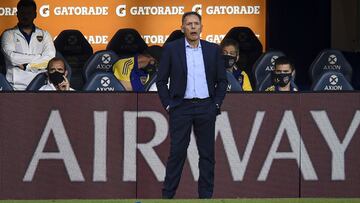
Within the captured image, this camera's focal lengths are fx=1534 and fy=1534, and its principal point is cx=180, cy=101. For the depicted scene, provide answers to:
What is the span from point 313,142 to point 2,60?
15.1ft

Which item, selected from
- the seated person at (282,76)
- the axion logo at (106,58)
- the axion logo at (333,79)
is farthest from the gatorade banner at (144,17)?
the seated person at (282,76)

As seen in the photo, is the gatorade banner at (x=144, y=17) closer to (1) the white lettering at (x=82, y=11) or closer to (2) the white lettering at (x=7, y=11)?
(1) the white lettering at (x=82, y=11)

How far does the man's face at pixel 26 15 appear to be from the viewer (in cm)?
1677

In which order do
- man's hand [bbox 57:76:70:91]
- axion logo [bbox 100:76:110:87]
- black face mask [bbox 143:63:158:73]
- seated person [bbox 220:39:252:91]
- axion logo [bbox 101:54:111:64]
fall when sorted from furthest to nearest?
axion logo [bbox 101:54:111:64] < black face mask [bbox 143:63:158:73] < seated person [bbox 220:39:252:91] < axion logo [bbox 100:76:110:87] < man's hand [bbox 57:76:70:91]

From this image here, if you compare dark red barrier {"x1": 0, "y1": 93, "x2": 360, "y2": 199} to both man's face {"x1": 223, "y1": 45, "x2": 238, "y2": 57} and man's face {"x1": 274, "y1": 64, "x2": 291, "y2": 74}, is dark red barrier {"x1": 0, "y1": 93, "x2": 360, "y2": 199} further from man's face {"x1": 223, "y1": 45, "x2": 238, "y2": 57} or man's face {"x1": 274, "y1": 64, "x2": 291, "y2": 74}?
man's face {"x1": 223, "y1": 45, "x2": 238, "y2": 57}

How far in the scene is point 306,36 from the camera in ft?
66.2

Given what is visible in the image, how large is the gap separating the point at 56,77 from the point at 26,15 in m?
1.89

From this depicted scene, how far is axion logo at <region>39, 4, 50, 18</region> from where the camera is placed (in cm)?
1931

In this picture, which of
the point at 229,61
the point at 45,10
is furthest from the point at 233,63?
the point at 45,10

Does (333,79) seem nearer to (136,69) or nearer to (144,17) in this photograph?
(136,69)

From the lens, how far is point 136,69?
16.8m

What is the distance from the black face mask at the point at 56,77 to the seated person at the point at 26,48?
153cm

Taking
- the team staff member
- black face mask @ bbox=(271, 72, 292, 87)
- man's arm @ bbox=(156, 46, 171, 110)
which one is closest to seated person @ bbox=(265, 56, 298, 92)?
black face mask @ bbox=(271, 72, 292, 87)

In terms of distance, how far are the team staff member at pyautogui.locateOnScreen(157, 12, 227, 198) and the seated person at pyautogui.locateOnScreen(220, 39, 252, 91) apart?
8.60 ft
